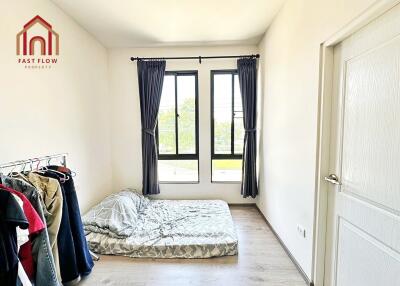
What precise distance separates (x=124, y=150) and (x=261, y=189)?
95.2 inches

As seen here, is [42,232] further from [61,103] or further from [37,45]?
[37,45]

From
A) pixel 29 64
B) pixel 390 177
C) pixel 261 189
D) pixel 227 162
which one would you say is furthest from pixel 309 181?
pixel 29 64

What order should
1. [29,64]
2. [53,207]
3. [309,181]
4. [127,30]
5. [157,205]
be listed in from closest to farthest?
[53,207] < [309,181] < [29,64] < [127,30] < [157,205]

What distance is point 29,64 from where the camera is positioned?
191cm

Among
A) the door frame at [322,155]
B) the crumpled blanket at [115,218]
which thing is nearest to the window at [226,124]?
the crumpled blanket at [115,218]

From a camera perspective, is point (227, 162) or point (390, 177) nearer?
point (390, 177)

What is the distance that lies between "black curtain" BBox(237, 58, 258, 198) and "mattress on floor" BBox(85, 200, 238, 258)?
81cm

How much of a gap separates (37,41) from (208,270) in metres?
2.79

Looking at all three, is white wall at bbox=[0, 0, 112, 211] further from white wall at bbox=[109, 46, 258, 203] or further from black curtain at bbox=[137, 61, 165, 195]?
black curtain at bbox=[137, 61, 165, 195]

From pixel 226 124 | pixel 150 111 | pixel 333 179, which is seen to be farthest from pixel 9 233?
pixel 226 124

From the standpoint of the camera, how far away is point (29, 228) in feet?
4.11

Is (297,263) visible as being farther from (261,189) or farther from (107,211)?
(107,211)

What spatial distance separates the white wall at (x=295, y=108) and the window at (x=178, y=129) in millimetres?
1274

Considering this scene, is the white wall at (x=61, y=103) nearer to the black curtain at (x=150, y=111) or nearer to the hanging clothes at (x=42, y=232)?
the hanging clothes at (x=42, y=232)
